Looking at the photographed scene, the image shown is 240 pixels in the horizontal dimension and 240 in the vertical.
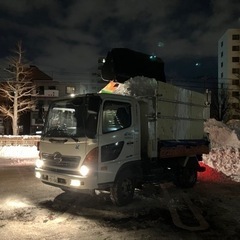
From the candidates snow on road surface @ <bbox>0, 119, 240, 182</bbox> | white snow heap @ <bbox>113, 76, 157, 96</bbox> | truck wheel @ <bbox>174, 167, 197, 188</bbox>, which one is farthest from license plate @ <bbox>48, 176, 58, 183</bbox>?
snow on road surface @ <bbox>0, 119, 240, 182</bbox>

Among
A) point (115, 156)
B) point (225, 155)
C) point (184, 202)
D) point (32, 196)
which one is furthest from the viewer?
point (225, 155)

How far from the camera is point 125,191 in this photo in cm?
804

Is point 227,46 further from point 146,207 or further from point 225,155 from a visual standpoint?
point 146,207

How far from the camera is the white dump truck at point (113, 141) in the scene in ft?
23.7

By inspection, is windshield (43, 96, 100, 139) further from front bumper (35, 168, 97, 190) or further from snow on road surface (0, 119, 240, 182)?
snow on road surface (0, 119, 240, 182)

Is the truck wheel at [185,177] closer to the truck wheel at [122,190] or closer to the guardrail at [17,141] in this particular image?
the truck wheel at [122,190]

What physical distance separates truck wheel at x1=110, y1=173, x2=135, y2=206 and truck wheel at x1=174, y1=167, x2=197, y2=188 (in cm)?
238

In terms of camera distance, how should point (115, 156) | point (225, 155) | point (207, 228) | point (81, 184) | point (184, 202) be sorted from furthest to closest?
point (225, 155)
point (184, 202)
point (115, 156)
point (81, 184)
point (207, 228)

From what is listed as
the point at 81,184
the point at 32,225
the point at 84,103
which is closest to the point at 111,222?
the point at 81,184

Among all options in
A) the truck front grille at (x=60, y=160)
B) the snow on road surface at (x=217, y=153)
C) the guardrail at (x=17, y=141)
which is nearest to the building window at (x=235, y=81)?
the snow on road surface at (x=217, y=153)

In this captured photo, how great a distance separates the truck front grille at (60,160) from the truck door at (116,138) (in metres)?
0.54

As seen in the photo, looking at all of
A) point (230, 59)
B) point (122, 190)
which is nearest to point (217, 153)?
point (122, 190)

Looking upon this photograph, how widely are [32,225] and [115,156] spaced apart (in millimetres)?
2264

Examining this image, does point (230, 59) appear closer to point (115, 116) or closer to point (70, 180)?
point (115, 116)
